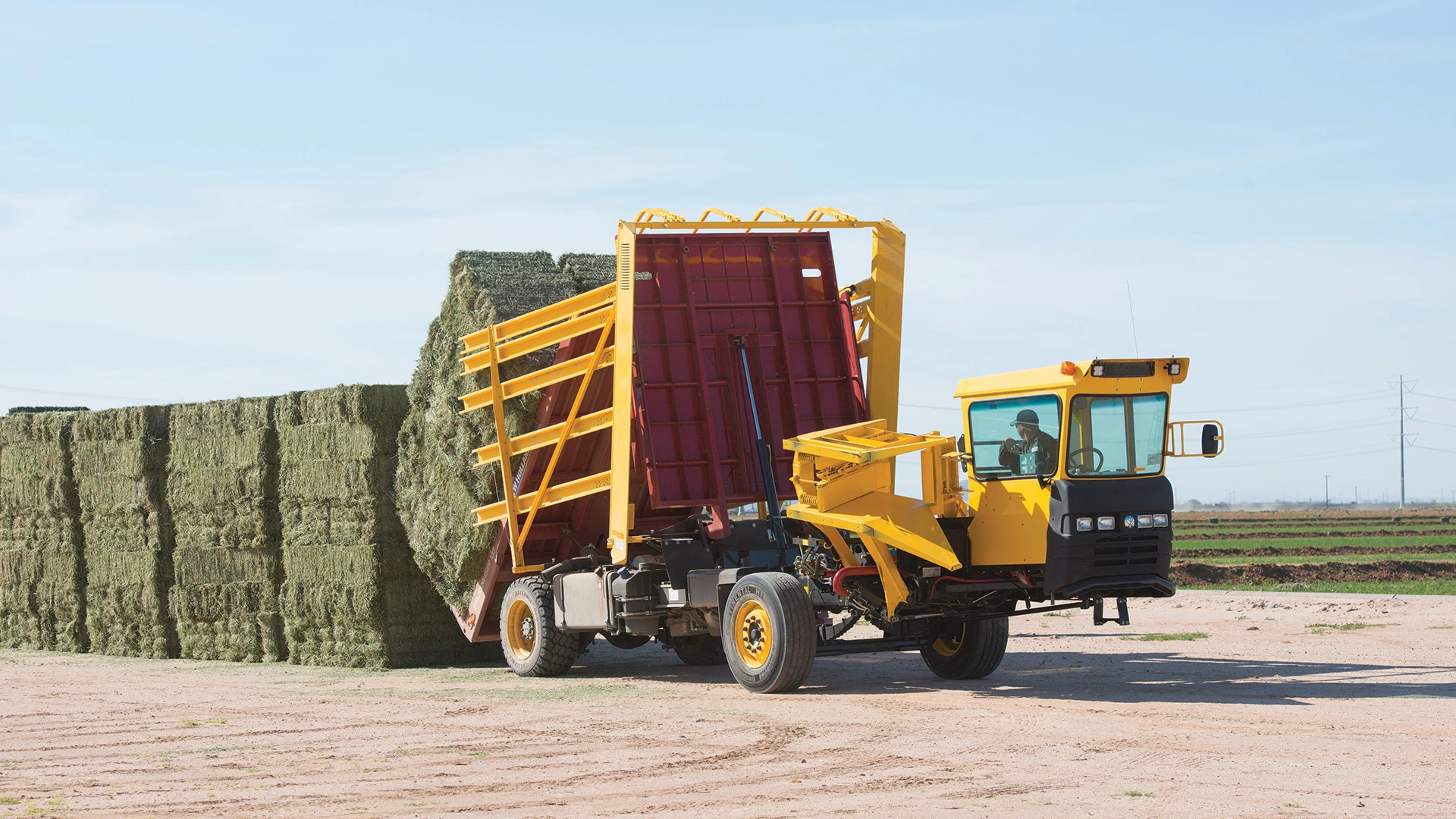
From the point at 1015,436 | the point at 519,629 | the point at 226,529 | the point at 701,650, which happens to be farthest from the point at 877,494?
the point at 226,529

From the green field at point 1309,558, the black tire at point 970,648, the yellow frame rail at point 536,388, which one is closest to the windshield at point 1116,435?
the black tire at point 970,648

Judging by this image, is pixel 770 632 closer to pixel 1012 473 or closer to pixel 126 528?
pixel 1012 473

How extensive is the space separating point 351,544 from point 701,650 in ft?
13.4

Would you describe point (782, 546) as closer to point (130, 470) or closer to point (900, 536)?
point (900, 536)

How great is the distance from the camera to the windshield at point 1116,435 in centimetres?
1276

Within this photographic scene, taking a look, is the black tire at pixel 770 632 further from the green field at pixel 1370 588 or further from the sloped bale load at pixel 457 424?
the green field at pixel 1370 588

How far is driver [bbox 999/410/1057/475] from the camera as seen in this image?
12.8 m

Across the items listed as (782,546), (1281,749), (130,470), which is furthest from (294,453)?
(1281,749)

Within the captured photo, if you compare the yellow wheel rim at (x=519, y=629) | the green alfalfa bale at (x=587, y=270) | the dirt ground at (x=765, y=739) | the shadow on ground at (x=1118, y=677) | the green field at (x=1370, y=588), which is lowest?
the green field at (x=1370, y=588)

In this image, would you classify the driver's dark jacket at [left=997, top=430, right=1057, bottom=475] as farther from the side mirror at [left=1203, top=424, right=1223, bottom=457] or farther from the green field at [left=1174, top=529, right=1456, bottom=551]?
the green field at [left=1174, top=529, right=1456, bottom=551]

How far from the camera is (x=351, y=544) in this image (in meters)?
17.1

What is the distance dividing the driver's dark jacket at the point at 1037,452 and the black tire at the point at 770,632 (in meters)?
2.08

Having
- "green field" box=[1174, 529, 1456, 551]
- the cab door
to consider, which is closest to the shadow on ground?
the cab door

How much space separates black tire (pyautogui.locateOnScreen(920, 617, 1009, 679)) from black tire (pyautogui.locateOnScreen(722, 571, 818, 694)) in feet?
6.57
